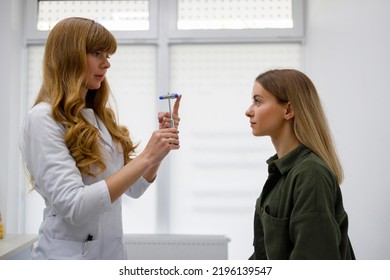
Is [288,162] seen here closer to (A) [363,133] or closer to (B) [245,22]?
(A) [363,133]

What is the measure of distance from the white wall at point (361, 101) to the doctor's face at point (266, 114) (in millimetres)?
551

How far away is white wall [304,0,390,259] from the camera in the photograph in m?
1.51

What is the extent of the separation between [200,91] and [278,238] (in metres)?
1.86

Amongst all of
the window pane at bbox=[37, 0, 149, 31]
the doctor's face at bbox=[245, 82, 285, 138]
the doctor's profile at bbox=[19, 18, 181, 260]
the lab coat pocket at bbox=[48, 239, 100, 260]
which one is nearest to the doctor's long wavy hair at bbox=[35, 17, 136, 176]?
the doctor's profile at bbox=[19, 18, 181, 260]

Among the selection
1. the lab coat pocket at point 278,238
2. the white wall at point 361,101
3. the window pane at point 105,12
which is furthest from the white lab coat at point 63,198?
the window pane at point 105,12

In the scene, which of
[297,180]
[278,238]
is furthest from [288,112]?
[278,238]

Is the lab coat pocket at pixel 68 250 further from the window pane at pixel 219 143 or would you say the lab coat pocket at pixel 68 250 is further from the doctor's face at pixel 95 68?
the window pane at pixel 219 143

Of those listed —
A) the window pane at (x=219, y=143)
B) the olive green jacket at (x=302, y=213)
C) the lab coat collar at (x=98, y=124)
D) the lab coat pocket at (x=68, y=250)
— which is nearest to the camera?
the olive green jacket at (x=302, y=213)

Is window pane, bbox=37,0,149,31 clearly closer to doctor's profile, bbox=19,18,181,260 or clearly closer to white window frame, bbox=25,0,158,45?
white window frame, bbox=25,0,158,45

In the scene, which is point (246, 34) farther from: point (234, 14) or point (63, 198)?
point (63, 198)

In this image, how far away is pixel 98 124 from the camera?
1.23 meters

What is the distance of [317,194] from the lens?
0.92 meters

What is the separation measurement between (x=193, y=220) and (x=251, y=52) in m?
1.18

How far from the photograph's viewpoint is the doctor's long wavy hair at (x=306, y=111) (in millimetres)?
1060
